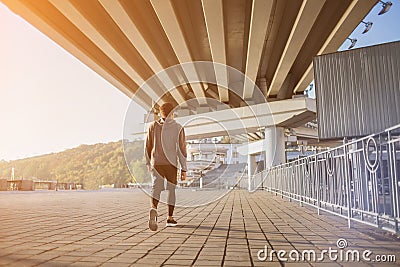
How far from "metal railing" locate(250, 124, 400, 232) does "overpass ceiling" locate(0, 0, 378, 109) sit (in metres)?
5.42

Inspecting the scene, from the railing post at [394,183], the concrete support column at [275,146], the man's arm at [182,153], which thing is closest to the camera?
the railing post at [394,183]

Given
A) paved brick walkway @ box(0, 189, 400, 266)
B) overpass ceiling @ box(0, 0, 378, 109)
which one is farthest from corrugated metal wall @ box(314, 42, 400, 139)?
paved brick walkway @ box(0, 189, 400, 266)

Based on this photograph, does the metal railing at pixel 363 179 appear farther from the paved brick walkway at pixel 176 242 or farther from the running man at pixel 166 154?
the running man at pixel 166 154

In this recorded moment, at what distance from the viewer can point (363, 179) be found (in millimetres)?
5031

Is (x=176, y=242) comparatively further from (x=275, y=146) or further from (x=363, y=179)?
(x=275, y=146)

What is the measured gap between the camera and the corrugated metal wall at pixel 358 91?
352 inches

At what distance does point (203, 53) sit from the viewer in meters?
16.5

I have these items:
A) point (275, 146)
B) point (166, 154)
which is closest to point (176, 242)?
point (166, 154)

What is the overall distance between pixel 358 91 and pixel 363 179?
5.12 metres

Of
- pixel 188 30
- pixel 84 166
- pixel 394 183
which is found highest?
pixel 188 30

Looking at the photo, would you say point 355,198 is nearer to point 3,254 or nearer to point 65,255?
point 65,255

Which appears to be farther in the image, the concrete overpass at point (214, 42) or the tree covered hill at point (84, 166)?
the tree covered hill at point (84, 166)

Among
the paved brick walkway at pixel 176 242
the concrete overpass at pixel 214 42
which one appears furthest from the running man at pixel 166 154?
the concrete overpass at pixel 214 42

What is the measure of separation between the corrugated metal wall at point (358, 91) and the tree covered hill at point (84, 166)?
92.7 ft
